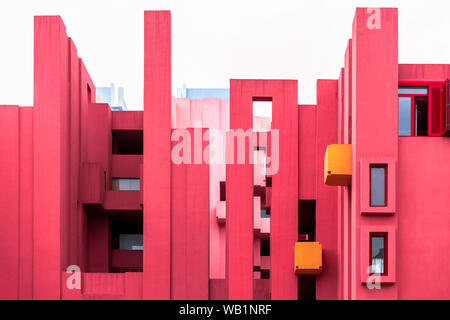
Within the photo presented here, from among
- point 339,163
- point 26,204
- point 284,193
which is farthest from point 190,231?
→ point 339,163

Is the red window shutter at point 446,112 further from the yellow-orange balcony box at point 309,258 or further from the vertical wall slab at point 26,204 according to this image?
the vertical wall slab at point 26,204

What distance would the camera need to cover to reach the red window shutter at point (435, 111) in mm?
21875

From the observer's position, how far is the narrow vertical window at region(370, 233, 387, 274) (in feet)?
69.6

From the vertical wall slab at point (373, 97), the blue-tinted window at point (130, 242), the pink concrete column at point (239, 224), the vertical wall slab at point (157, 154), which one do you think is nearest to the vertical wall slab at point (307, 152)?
the pink concrete column at point (239, 224)

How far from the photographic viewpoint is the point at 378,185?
21359 mm

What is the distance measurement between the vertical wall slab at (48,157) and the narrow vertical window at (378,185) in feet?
43.7

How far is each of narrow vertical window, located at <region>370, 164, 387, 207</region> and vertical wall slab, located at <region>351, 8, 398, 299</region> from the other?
325mm

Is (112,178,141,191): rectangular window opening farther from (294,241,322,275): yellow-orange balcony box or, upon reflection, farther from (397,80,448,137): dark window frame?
(397,80,448,137): dark window frame

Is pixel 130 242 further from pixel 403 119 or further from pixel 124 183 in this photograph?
pixel 403 119

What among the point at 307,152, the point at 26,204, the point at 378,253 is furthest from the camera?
the point at 26,204

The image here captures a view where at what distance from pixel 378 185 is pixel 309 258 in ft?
22.2

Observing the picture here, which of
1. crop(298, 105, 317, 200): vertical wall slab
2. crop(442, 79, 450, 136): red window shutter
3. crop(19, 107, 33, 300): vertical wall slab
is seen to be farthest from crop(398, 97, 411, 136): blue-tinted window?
crop(19, 107, 33, 300): vertical wall slab
